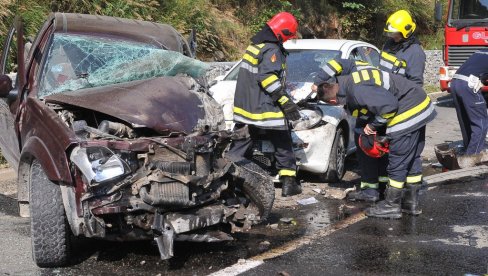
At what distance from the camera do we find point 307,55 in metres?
8.92

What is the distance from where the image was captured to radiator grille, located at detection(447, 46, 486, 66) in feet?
48.3

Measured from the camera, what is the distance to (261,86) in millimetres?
7402

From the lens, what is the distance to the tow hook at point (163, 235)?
490cm

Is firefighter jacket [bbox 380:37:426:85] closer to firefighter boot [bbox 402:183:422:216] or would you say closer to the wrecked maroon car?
firefighter boot [bbox 402:183:422:216]

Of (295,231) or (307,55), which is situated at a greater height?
(307,55)

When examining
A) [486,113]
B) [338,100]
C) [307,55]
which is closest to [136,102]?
[338,100]

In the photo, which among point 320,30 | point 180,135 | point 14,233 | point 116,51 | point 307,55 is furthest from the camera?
point 320,30

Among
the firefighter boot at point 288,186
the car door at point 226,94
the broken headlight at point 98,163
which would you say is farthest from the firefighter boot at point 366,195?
the broken headlight at point 98,163

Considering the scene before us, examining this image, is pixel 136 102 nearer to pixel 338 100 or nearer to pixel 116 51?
pixel 116 51

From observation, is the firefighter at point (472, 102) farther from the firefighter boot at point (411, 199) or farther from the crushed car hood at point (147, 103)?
the crushed car hood at point (147, 103)

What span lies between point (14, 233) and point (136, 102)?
1.72 metres

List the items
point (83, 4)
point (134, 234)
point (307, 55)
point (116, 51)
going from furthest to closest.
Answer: point (83, 4) → point (307, 55) → point (116, 51) → point (134, 234)

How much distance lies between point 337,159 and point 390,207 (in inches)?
58.3

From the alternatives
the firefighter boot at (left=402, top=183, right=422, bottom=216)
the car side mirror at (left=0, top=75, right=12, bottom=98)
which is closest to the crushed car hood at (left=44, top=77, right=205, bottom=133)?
the car side mirror at (left=0, top=75, right=12, bottom=98)
